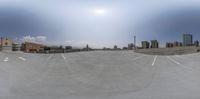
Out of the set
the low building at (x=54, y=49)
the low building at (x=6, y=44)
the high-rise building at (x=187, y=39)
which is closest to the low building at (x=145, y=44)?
the high-rise building at (x=187, y=39)

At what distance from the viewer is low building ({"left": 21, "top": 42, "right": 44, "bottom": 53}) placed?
12.7m

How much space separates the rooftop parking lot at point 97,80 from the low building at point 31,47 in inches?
27.6

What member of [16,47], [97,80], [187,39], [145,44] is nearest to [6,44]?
[16,47]

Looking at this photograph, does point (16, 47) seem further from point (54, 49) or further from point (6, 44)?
point (54, 49)

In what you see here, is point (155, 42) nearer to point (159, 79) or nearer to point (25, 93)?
point (159, 79)

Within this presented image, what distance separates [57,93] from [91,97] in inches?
50.1

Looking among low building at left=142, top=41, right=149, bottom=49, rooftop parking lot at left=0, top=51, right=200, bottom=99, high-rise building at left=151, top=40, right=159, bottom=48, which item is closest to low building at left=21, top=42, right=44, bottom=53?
rooftop parking lot at left=0, top=51, right=200, bottom=99

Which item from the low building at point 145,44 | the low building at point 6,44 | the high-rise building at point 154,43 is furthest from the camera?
the low building at point 145,44

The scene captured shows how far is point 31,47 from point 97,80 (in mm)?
5746

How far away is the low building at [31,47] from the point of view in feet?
41.8

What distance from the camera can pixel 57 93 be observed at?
8234 millimetres

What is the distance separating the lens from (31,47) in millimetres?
13609

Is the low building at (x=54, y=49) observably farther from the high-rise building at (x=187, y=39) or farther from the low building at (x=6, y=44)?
the high-rise building at (x=187, y=39)

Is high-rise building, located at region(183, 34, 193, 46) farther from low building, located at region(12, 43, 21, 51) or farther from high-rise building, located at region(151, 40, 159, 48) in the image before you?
low building, located at region(12, 43, 21, 51)
